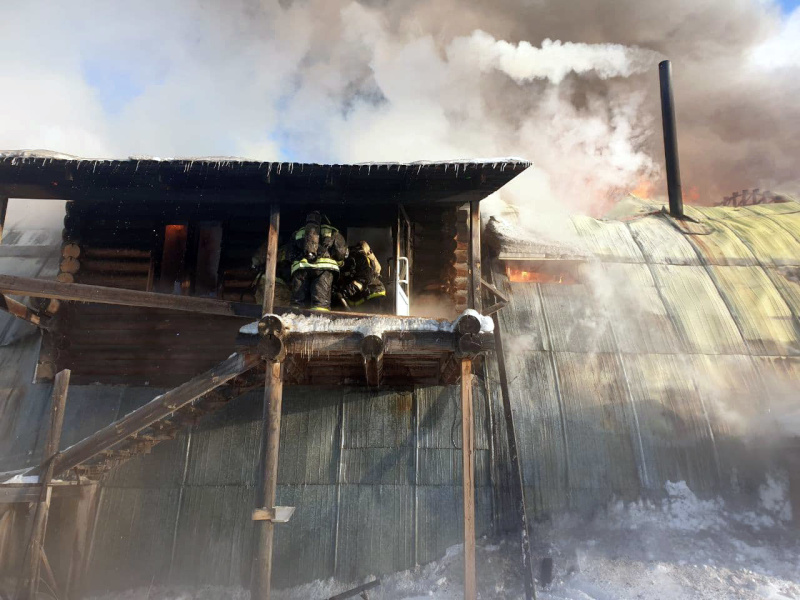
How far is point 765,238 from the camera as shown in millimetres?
14914

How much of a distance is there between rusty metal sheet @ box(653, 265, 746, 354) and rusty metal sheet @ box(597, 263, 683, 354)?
23 centimetres

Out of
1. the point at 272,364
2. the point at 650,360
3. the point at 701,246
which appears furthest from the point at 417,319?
the point at 701,246

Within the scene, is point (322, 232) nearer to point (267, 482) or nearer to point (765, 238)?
point (267, 482)

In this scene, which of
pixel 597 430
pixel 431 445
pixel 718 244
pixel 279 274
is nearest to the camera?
pixel 279 274

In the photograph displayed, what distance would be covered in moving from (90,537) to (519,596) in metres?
7.07

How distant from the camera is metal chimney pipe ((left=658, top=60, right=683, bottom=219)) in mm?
16438

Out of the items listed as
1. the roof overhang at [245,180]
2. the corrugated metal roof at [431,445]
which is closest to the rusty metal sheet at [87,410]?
the corrugated metal roof at [431,445]

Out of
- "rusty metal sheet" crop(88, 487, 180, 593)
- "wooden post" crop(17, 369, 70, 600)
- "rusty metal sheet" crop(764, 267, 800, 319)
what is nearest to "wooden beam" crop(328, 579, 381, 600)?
"rusty metal sheet" crop(88, 487, 180, 593)

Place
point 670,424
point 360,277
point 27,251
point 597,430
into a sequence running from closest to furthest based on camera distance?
point 360,277, point 597,430, point 670,424, point 27,251

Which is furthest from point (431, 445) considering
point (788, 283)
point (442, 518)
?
point (788, 283)

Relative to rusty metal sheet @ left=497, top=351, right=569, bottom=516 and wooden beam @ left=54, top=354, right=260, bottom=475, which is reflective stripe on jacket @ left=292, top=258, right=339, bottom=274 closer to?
wooden beam @ left=54, top=354, right=260, bottom=475

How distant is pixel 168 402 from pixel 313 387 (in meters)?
3.14

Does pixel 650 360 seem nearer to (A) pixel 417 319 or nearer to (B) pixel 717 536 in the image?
(B) pixel 717 536

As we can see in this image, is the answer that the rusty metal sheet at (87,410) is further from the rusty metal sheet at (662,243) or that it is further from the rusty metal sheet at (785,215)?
the rusty metal sheet at (785,215)
